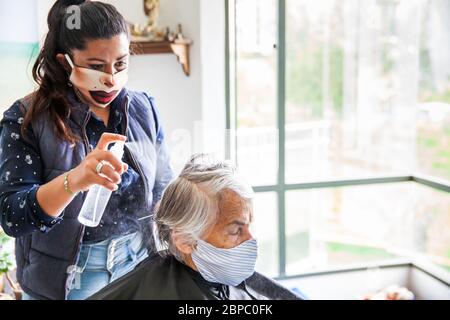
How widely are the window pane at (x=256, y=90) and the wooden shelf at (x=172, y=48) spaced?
156 millimetres

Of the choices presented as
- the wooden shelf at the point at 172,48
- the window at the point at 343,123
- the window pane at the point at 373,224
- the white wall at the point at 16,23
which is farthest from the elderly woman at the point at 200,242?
the white wall at the point at 16,23

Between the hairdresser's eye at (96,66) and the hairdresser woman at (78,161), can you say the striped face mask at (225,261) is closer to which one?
the hairdresser woman at (78,161)

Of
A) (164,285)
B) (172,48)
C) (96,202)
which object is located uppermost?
(172,48)

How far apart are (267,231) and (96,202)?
510 mm

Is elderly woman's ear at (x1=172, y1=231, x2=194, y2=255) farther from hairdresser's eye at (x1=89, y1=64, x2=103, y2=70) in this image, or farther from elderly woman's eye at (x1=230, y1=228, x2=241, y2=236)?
hairdresser's eye at (x1=89, y1=64, x2=103, y2=70)

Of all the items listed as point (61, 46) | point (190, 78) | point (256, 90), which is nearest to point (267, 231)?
point (256, 90)

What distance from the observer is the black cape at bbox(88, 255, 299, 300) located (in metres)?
1.39

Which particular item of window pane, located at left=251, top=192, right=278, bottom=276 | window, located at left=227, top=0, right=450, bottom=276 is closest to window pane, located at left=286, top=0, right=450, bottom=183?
window, located at left=227, top=0, right=450, bottom=276

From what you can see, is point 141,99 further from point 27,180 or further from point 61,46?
point 27,180

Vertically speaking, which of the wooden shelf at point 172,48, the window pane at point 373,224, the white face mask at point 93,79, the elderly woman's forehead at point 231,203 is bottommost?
the window pane at point 373,224

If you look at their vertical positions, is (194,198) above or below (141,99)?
below

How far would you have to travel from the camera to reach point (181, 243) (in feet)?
4.45

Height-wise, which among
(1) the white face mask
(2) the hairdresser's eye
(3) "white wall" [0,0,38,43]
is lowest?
(1) the white face mask

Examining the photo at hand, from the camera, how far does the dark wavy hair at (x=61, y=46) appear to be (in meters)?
1.29
